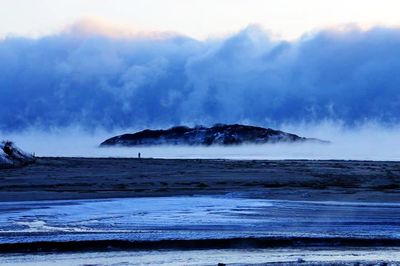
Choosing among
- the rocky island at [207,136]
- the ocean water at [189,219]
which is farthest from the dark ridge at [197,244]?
the rocky island at [207,136]

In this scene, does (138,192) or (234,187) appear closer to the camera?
(138,192)

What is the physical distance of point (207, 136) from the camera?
540 feet

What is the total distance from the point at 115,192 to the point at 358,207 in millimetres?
9825

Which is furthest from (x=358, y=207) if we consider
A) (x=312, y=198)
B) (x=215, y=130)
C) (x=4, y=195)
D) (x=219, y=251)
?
(x=215, y=130)

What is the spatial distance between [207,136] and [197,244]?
150364 millimetres

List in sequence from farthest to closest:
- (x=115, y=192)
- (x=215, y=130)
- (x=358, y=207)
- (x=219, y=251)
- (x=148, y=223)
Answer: (x=215, y=130), (x=115, y=192), (x=358, y=207), (x=148, y=223), (x=219, y=251)

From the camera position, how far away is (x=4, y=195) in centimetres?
2408

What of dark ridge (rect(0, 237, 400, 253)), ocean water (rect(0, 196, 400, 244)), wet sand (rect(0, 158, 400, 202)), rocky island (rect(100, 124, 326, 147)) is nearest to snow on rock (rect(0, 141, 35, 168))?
wet sand (rect(0, 158, 400, 202))

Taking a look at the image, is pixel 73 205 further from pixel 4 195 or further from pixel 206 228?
pixel 206 228

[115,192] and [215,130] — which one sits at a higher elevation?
[215,130]

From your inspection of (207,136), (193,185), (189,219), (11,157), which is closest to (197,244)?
(189,219)

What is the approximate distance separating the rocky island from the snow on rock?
346 ft

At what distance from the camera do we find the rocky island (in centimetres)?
15312

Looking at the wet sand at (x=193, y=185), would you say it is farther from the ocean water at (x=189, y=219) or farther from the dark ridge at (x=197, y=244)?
the dark ridge at (x=197, y=244)
